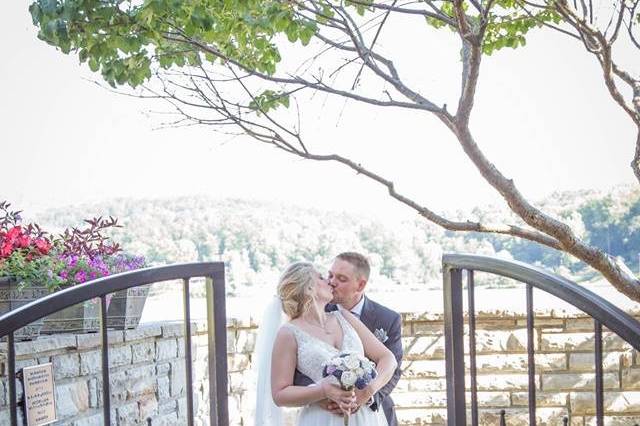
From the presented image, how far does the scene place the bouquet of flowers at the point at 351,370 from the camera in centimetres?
326

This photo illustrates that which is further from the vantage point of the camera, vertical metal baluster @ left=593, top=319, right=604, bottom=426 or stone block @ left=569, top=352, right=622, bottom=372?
stone block @ left=569, top=352, right=622, bottom=372

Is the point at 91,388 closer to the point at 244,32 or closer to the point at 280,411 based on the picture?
the point at 280,411

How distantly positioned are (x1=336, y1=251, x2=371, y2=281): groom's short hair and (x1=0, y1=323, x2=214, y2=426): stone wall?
130cm

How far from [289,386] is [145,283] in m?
1.22

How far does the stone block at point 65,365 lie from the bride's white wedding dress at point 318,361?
3.93ft

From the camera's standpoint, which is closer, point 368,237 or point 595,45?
point 595,45

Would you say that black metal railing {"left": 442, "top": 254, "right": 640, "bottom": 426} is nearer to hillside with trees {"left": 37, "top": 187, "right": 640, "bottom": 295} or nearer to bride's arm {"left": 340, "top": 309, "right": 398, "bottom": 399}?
bride's arm {"left": 340, "top": 309, "right": 398, "bottom": 399}

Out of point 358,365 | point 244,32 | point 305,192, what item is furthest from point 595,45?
point 305,192

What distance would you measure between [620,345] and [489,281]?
5.37 feet


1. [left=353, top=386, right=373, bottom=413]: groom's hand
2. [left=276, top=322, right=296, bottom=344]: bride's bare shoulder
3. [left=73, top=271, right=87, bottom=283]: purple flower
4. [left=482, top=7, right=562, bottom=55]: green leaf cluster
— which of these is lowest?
[left=353, top=386, right=373, bottom=413]: groom's hand

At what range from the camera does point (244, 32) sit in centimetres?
421

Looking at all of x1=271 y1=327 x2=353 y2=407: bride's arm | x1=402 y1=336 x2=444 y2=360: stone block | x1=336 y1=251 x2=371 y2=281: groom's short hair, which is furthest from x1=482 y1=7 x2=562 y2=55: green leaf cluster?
x1=271 y1=327 x2=353 y2=407: bride's arm

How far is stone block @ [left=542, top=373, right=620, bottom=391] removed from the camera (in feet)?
18.5

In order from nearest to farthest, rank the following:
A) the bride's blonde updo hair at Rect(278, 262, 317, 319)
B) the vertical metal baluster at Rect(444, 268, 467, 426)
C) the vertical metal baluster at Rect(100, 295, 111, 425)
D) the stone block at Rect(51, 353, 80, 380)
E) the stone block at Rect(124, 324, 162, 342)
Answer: the vertical metal baluster at Rect(100, 295, 111, 425)
the vertical metal baluster at Rect(444, 268, 467, 426)
the bride's blonde updo hair at Rect(278, 262, 317, 319)
the stone block at Rect(51, 353, 80, 380)
the stone block at Rect(124, 324, 162, 342)
